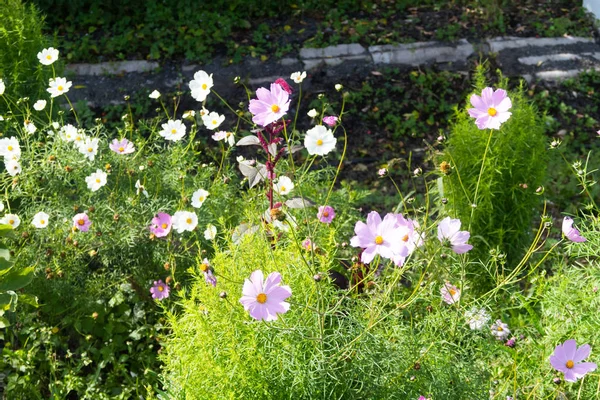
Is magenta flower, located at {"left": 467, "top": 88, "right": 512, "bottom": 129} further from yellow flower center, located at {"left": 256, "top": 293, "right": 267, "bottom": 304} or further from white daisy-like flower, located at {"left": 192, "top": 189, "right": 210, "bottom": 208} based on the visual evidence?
white daisy-like flower, located at {"left": 192, "top": 189, "right": 210, "bottom": 208}

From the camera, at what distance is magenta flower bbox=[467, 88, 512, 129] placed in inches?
75.0

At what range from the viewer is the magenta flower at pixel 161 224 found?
2486 millimetres

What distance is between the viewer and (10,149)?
269cm

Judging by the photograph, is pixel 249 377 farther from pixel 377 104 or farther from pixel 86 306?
pixel 377 104

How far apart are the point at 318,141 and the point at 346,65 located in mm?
3306

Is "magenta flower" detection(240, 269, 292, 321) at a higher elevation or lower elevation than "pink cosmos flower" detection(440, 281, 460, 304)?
higher

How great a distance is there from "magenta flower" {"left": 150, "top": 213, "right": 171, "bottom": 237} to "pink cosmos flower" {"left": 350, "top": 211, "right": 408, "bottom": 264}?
0.99 meters

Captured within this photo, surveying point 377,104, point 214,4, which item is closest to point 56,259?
point 377,104

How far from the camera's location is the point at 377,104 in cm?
474

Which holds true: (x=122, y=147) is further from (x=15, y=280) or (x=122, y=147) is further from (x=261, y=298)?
(x=261, y=298)

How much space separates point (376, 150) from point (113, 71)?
1935 mm

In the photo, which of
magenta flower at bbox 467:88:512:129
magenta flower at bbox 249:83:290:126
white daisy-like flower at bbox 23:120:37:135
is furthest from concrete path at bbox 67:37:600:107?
magenta flower at bbox 467:88:512:129

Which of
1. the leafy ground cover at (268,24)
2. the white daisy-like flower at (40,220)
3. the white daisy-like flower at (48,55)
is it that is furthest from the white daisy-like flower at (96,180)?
the leafy ground cover at (268,24)

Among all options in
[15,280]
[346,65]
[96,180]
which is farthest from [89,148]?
[346,65]
